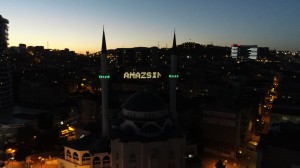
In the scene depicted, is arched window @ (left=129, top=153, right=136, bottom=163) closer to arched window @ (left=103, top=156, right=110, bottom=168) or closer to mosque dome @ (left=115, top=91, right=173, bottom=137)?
mosque dome @ (left=115, top=91, right=173, bottom=137)

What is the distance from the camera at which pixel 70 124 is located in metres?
58.4

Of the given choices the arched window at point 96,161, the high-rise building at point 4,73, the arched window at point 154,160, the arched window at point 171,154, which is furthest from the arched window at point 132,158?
the high-rise building at point 4,73

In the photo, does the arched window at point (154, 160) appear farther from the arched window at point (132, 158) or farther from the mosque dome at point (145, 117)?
the mosque dome at point (145, 117)

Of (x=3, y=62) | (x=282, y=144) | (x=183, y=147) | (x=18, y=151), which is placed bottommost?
(x=18, y=151)

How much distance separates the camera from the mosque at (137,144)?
3294 centimetres

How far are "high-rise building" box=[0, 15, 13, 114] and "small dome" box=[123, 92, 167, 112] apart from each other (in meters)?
39.9

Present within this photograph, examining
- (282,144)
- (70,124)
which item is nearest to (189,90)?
(70,124)

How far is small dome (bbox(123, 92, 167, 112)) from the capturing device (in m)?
35.8

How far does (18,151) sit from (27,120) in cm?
1513

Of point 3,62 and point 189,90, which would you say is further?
point 189,90

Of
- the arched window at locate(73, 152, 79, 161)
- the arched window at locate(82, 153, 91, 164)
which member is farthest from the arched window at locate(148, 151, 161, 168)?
the arched window at locate(73, 152, 79, 161)

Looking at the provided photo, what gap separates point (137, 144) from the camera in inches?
1292

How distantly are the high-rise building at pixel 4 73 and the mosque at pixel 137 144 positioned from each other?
115 ft

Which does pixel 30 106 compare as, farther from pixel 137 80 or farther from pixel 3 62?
pixel 137 80
